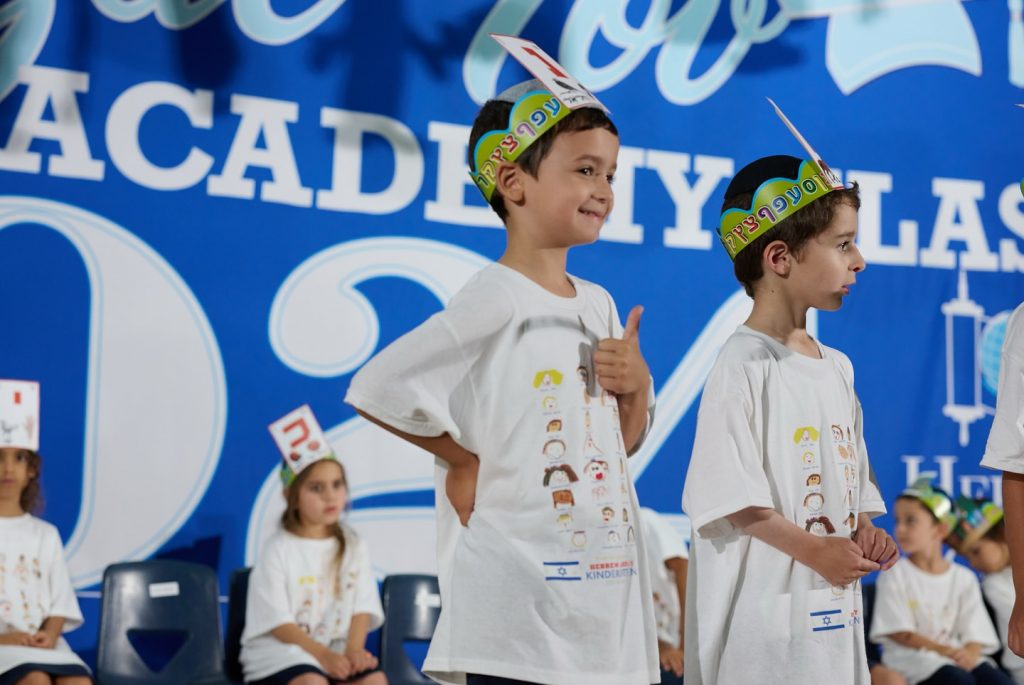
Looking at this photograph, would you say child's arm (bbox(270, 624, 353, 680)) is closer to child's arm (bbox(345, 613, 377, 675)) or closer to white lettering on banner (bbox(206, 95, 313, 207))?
child's arm (bbox(345, 613, 377, 675))

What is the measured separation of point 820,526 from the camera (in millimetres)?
2139

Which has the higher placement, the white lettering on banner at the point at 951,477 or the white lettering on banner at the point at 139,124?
the white lettering on banner at the point at 139,124

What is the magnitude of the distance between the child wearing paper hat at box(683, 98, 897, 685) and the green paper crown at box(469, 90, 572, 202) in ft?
1.93

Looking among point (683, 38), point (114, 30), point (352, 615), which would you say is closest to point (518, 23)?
point (683, 38)

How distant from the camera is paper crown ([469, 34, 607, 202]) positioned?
1909mm

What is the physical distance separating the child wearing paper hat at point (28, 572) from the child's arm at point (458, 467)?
2319 millimetres

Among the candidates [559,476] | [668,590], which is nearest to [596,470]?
[559,476]

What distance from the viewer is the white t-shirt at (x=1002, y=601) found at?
4.53 m

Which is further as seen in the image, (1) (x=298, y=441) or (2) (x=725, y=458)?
(1) (x=298, y=441)

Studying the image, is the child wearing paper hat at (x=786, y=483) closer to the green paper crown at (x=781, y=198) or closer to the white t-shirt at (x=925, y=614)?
the green paper crown at (x=781, y=198)

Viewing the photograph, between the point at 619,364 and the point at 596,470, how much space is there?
0.55ft

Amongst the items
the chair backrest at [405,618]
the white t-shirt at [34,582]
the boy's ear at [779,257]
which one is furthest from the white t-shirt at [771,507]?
the white t-shirt at [34,582]

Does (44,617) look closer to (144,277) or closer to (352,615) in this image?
(352,615)

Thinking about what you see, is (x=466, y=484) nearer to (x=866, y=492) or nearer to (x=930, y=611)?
(x=866, y=492)
